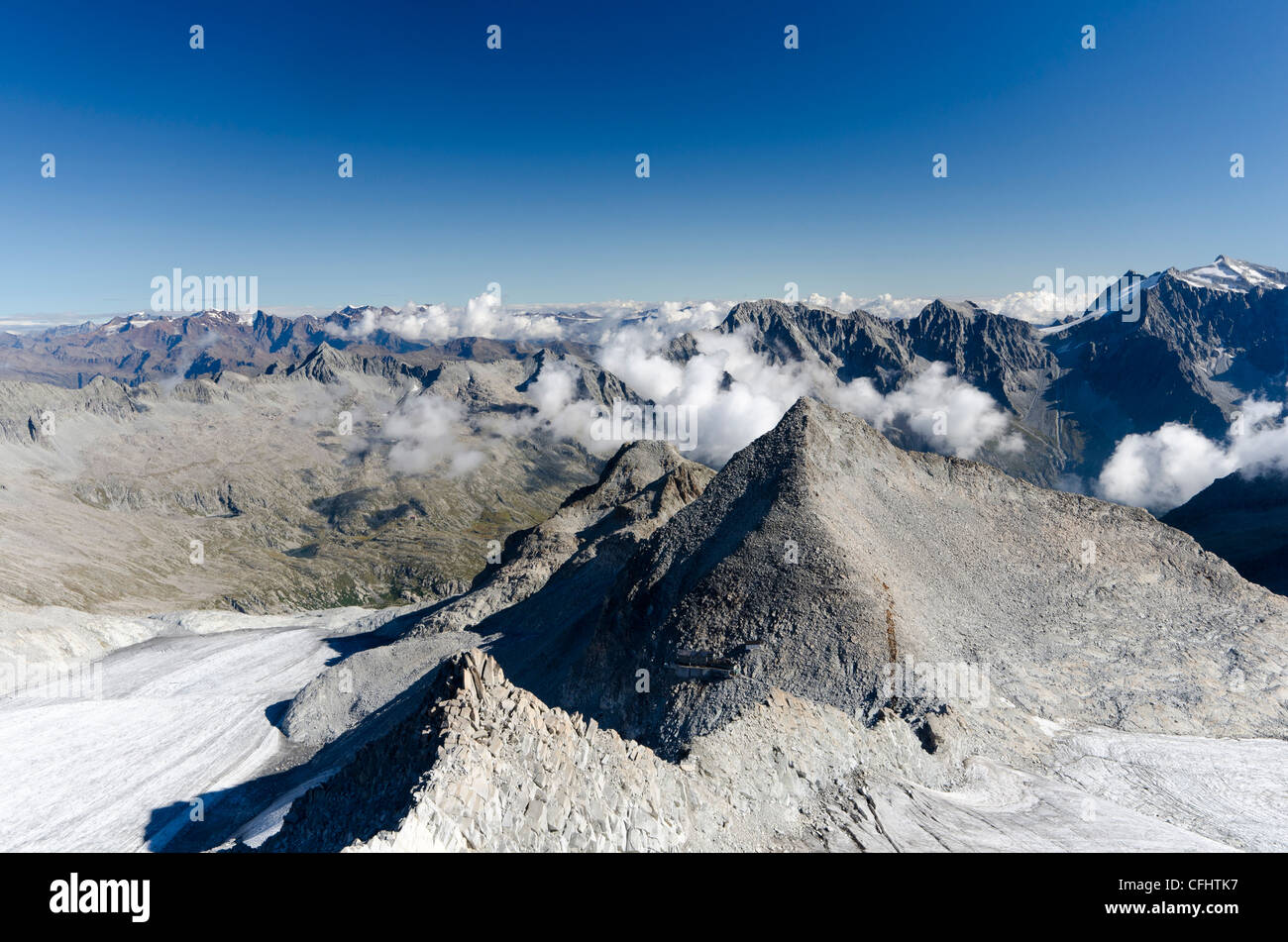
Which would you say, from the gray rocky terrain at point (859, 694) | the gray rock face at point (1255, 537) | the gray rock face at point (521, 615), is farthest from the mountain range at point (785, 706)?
the gray rock face at point (1255, 537)

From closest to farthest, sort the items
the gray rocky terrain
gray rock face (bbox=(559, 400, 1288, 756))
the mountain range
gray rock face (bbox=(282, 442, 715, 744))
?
1. the gray rocky terrain
2. the mountain range
3. gray rock face (bbox=(559, 400, 1288, 756))
4. gray rock face (bbox=(282, 442, 715, 744))

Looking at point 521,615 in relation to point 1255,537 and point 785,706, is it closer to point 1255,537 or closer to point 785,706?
point 785,706

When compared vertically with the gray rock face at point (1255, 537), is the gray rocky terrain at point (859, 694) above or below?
above

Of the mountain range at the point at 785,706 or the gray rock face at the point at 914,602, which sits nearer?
the mountain range at the point at 785,706

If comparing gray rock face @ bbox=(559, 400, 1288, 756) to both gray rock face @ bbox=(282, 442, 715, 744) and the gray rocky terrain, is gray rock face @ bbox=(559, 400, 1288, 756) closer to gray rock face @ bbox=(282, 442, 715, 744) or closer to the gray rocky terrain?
the gray rocky terrain

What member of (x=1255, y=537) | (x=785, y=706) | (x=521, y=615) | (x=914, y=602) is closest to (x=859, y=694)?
(x=785, y=706)

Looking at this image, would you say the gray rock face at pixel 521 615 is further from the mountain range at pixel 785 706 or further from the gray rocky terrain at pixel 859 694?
the gray rocky terrain at pixel 859 694

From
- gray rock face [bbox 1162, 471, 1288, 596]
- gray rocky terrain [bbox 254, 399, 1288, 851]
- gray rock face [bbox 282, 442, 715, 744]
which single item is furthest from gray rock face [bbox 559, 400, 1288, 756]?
gray rock face [bbox 1162, 471, 1288, 596]

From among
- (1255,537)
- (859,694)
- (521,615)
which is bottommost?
(1255,537)
